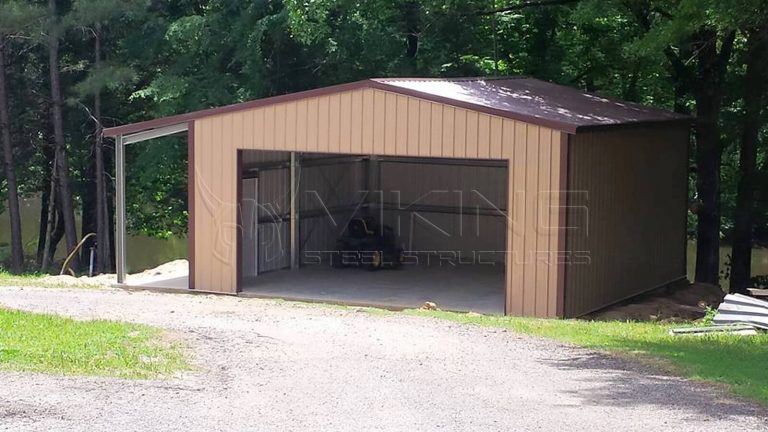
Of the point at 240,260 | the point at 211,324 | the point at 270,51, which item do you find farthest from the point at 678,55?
the point at 211,324

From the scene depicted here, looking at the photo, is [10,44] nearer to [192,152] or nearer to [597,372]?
[192,152]

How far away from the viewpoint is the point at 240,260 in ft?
59.8

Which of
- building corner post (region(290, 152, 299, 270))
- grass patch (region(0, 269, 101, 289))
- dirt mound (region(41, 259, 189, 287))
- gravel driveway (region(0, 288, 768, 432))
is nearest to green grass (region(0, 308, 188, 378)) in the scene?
gravel driveway (region(0, 288, 768, 432))

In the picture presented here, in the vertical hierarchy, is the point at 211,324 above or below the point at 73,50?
below

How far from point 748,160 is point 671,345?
1280cm

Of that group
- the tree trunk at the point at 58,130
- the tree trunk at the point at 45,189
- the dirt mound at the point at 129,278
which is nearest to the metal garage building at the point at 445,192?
the dirt mound at the point at 129,278

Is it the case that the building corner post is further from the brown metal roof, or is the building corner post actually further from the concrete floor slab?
the brown metal roof

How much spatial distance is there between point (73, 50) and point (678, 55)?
16139 millimetres

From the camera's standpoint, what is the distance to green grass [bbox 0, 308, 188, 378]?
984 cm

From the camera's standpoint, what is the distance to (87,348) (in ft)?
Answer: 35.1

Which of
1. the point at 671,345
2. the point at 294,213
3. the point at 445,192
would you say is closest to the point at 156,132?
the point at 294,213

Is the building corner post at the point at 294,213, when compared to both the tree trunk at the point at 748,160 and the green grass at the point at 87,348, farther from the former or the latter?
the tree trunk at the point at 748,160

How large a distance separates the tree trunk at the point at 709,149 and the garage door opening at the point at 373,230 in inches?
180

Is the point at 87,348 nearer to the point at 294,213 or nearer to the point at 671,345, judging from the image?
the point at 671,345
